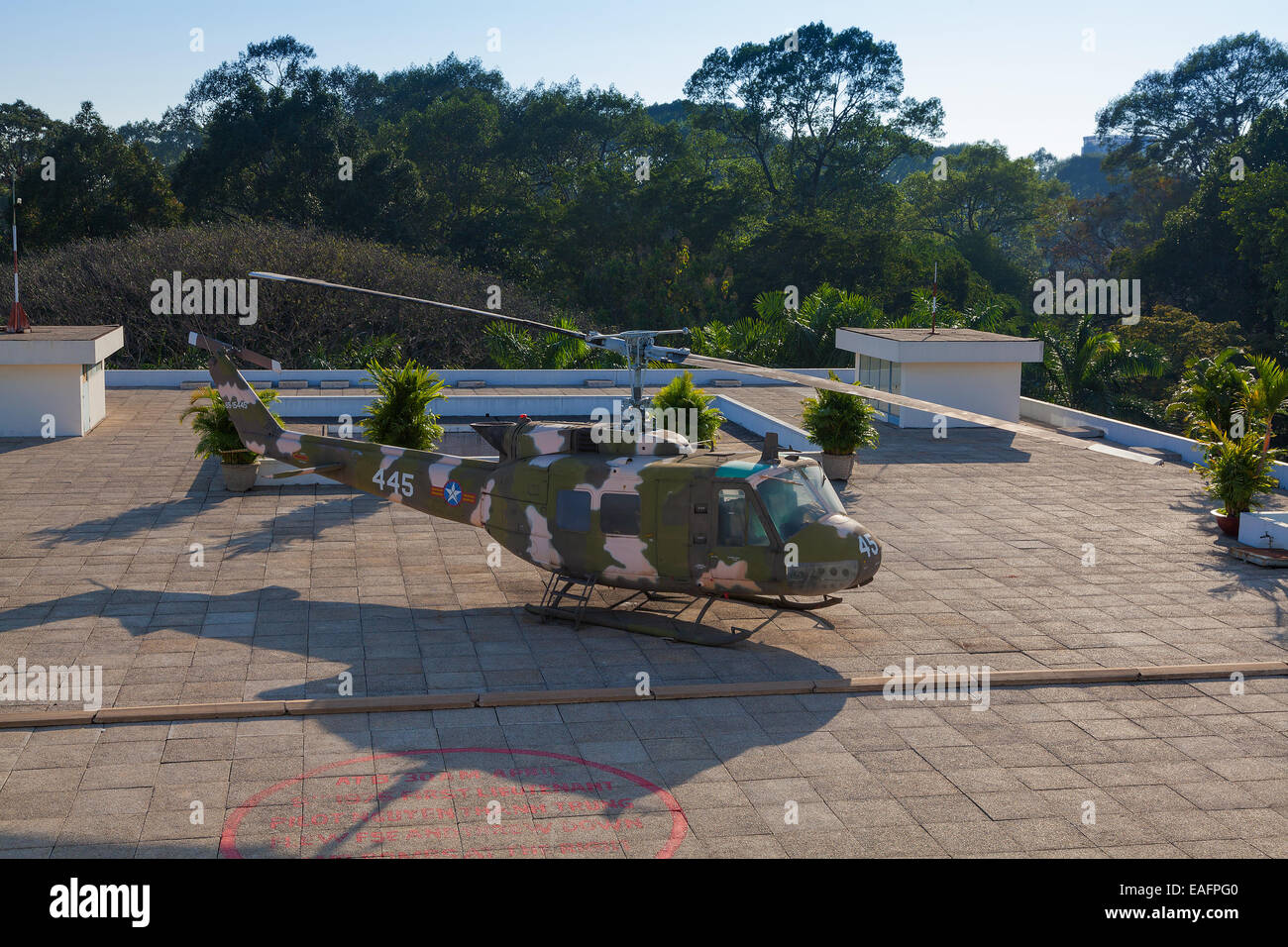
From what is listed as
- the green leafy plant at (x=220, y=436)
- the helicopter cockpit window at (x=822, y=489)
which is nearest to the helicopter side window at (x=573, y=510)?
the helicopter cockpit window at (x=822, y=489)

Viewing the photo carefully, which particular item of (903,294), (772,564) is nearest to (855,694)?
(772,564)

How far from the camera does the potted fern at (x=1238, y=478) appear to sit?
797 inches

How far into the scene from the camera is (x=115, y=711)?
12.0 meters

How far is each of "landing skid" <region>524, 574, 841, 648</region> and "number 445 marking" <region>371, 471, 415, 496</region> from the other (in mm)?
2488

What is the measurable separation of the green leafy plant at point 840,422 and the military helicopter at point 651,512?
8.65 meters

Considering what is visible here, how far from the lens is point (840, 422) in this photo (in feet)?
80.4

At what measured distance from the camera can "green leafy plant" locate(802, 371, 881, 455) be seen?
24500 mm

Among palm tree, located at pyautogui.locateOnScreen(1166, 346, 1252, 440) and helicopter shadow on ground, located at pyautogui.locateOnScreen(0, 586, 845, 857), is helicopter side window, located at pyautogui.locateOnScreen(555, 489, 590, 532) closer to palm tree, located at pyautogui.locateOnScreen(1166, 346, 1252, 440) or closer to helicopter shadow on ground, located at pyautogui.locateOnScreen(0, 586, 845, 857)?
helicopter shadow on ground, located at pyautogui.locateOnScreen(0, 586, 845, 857)

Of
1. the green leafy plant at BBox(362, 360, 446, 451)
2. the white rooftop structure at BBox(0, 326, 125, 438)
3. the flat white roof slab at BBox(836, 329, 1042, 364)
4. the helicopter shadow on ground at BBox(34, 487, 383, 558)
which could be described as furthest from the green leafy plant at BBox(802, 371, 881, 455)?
the white rooftop structure at BBox(0, 326, 125, 438)

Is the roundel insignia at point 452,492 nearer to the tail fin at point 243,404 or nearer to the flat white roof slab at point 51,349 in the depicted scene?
the tail fin at point 243,404

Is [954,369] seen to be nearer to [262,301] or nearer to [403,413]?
[403,413]

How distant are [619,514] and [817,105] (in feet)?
215

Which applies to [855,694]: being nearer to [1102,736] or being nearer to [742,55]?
[1102,736]

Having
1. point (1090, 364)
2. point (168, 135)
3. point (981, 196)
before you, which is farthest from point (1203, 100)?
point (168, 135)
